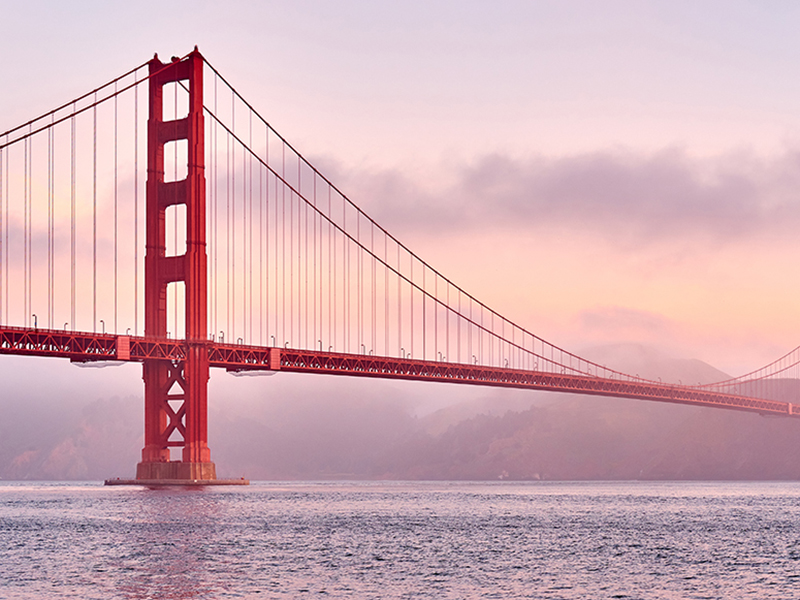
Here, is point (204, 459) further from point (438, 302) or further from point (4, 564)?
point (4, 564)

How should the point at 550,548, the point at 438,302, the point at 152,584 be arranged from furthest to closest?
the point at 438,302 → the point at 550,548 → the point at 152,584

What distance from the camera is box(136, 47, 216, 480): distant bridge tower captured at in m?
82.9

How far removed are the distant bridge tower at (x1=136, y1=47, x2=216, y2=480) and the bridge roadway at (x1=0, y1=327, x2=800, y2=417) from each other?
1.87 meters

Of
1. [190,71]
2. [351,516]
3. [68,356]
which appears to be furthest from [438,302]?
[351,516]

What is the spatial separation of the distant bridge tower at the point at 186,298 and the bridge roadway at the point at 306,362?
1.87 meters

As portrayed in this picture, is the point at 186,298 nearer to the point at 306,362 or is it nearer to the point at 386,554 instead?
the point at 306,362

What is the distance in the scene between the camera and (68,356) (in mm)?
78375

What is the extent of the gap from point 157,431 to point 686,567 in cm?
5525

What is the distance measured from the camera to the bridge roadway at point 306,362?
7738 centimetres

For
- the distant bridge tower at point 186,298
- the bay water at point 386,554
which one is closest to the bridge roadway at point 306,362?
the distant bridge tower at point 186,298

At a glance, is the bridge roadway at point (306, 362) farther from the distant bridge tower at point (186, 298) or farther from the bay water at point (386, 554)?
the bay water at point (386, 554)

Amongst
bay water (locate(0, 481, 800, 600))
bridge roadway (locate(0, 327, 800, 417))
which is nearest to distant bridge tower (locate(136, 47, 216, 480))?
bridge roadway (locate(0, 327, 800, 417))

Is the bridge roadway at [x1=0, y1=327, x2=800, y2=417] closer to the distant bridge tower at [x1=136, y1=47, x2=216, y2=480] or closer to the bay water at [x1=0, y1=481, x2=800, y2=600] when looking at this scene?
the distant bridge tower at [x1=136, y1=47, x2=216, y2=480]

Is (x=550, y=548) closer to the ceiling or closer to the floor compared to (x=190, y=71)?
closer to the floor
